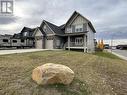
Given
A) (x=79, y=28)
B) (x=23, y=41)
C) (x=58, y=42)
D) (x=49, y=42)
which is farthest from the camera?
(x=23, y=41)

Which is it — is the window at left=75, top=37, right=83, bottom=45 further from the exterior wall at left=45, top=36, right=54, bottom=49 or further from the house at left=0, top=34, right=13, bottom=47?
the house at left=0, top=34, right=13, bottom=47

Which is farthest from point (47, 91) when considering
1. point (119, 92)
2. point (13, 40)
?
point (13, 40)

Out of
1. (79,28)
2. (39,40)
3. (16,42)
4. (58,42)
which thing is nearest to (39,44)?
(39,40)

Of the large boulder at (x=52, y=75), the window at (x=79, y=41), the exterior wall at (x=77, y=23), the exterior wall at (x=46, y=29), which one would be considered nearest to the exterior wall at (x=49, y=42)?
the exterior wall at (x=46, y=29)

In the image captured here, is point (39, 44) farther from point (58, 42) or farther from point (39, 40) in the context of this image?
point (58, 42)

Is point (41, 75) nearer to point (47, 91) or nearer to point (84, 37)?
point (47, 91)

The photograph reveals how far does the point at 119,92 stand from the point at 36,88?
3826 mm

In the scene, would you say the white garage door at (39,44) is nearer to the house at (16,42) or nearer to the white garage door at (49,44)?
the white garage door at (49,44)

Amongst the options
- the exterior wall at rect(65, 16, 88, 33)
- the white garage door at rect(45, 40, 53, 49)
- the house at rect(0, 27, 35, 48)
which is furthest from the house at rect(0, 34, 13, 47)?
the exterior wall at rect(65, 16, 88, 33)

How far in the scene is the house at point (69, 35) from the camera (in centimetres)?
3052

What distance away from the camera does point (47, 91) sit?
18.0 ft

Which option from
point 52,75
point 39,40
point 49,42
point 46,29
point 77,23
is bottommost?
point 52,75

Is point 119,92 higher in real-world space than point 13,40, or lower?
lower

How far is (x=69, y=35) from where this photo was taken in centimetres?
3144
